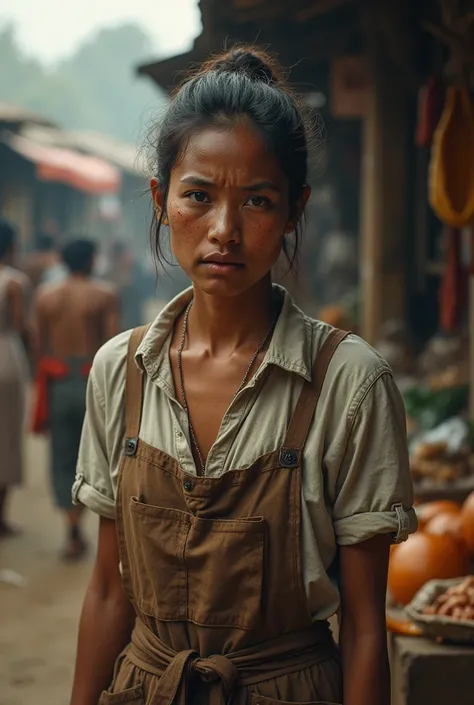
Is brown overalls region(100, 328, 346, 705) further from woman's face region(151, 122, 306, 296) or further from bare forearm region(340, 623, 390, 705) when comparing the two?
woman's face region(151, 122, 306, 296)

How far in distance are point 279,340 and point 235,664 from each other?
586 mm

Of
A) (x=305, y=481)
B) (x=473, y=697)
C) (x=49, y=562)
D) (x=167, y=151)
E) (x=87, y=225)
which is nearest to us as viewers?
(x=305, y=481)

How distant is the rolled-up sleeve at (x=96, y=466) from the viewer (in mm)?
2012

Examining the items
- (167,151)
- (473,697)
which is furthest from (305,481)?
(473,697)

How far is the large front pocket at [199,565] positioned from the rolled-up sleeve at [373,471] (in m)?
0.16

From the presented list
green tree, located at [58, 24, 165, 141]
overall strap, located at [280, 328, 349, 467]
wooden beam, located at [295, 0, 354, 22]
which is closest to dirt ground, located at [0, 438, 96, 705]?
overall strap, located at [280, 328, 349, 467]

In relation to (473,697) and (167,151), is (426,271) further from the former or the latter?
(167,151)

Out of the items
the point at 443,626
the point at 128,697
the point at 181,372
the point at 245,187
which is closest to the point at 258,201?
the point at 245,187

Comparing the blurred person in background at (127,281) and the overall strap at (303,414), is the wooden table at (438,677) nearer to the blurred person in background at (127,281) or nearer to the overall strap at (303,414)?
the overall strap at (303,414)

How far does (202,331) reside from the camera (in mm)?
2033

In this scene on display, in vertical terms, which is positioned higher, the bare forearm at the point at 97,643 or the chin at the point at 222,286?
the chin at the point at 222,286

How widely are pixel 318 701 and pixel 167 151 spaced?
104 centimetres

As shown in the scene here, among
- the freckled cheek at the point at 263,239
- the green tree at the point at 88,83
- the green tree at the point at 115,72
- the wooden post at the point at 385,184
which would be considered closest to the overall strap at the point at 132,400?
the freckled cheek at the point at 263,239

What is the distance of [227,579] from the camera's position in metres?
1.84
